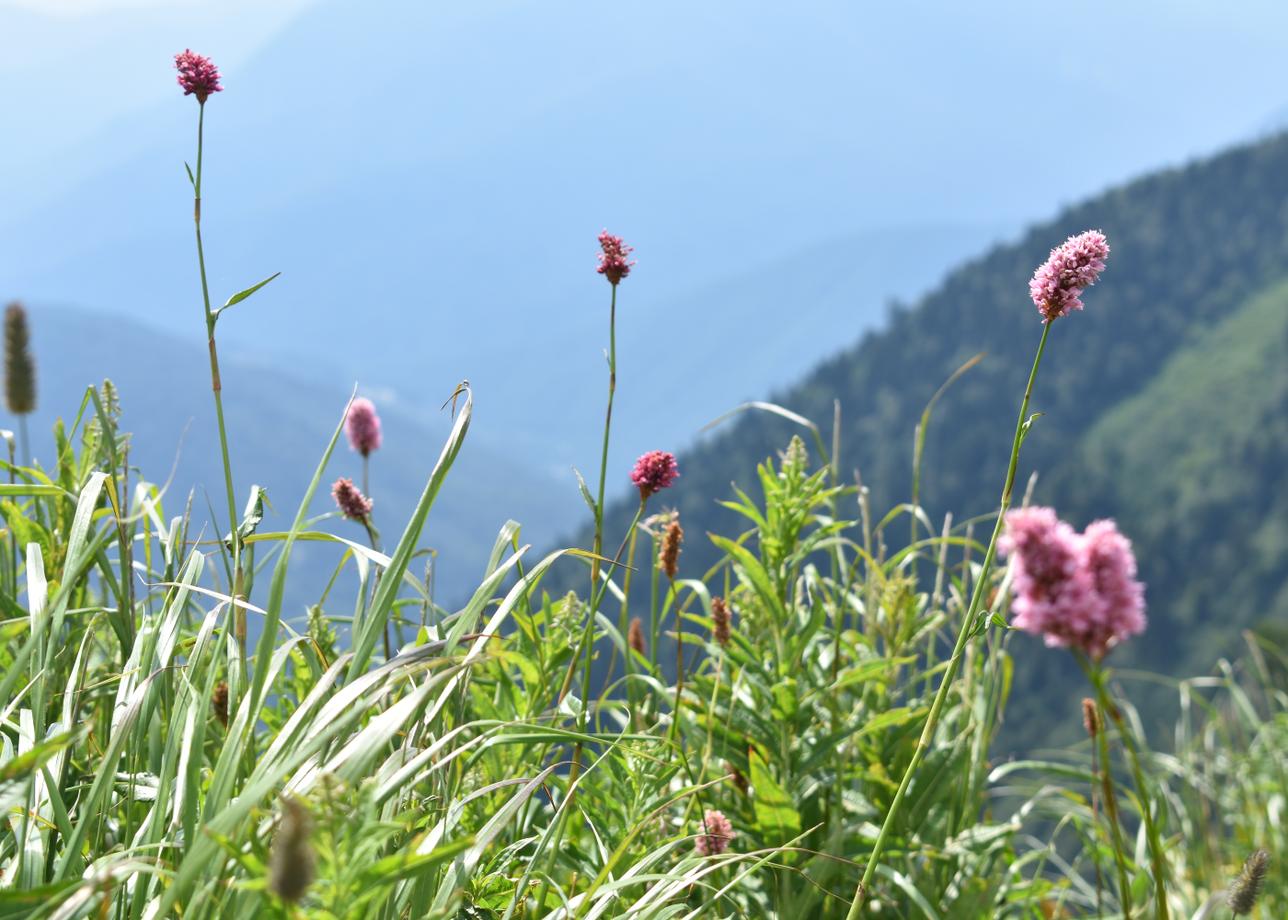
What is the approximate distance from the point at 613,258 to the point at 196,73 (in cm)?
84

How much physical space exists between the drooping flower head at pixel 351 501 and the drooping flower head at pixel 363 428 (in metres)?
0.63

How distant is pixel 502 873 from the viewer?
1.76 meters

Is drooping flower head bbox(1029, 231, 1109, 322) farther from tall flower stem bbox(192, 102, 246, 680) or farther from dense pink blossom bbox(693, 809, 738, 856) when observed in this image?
tall flower stem bbox(192, 102, 246, 680)

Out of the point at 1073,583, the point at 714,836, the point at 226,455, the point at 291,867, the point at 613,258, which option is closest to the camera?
the point at 291,867

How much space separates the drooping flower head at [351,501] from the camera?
7.51 ft

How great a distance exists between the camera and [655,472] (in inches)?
77.3

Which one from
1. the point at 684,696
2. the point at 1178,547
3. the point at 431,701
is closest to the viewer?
the point at 431,701

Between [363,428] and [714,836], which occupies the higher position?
[363,428]

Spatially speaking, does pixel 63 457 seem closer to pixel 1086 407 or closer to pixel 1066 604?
pixel 1066 604

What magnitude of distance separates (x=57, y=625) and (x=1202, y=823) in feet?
12.1

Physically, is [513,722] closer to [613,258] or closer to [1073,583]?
[1073,583]

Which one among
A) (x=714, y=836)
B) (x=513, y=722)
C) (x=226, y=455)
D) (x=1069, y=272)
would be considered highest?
(x=1069, y=272)

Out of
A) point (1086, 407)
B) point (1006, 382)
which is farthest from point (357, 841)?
point (1086, 407)

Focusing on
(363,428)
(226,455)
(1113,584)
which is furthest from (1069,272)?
(363,428)
